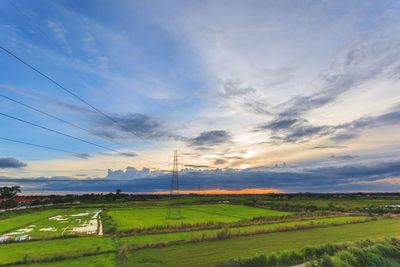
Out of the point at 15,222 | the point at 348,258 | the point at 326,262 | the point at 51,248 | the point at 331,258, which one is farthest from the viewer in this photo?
the point at 15,222

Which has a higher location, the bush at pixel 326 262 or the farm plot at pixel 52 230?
the bush at pixel 326 262

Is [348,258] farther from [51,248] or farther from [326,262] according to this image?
[51,248]

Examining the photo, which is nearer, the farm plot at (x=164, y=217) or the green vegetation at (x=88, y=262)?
the green vegetation at (x=88, y=262)

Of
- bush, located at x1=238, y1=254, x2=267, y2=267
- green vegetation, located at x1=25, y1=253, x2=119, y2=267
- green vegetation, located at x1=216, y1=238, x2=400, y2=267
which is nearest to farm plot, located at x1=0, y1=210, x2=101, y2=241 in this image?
green vegetation, located at x1=25, y1=253, x2=119, y2=267

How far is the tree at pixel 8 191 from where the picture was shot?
4584 inches

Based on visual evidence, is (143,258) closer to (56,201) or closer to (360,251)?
(360,251)

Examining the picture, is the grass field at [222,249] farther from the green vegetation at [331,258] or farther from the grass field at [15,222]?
the grass field at [15,222]

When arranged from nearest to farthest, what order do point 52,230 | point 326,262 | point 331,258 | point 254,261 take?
point 326,262
point 331,258
point 254,261
point 52,230

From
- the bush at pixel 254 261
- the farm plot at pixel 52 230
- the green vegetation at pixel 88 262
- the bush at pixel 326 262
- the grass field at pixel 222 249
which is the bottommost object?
the grass field at pixel 222 249

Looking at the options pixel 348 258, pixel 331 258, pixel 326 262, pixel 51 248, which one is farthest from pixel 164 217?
pixel 326 262

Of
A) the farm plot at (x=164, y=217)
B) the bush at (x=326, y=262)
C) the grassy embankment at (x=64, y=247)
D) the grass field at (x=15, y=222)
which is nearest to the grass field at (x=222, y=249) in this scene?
the grassy embankment at (x=64, y=247)

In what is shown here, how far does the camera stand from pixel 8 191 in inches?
4717

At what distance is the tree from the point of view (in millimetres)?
116438

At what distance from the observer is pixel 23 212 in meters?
70.4
